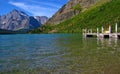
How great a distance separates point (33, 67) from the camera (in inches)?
1010

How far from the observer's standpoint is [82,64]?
26.8m

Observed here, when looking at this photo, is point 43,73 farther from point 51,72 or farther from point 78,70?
point 78,70

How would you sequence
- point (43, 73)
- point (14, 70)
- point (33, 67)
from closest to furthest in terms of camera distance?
point (43, 73) < point (14, 70) < point (33, 67)

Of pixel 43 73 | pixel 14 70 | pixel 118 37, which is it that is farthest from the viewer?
pixel 118 37

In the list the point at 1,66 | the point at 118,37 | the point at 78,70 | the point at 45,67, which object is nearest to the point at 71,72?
the point at 78,70

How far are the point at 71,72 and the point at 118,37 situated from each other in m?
59.4

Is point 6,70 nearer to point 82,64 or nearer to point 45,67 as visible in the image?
point 45,67

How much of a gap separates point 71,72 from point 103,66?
3978mm

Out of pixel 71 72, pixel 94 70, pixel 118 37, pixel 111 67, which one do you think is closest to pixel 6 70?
pixel 71 72

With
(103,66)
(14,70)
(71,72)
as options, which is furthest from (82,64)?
(14,70)

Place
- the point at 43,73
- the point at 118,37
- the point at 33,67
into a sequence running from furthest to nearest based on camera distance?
the point at 118,37 < the point at 33,67 < the point at 43,73

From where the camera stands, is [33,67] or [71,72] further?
[33,67]

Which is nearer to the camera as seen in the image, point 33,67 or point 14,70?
point 14,70

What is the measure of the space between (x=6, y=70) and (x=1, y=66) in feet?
8.31
